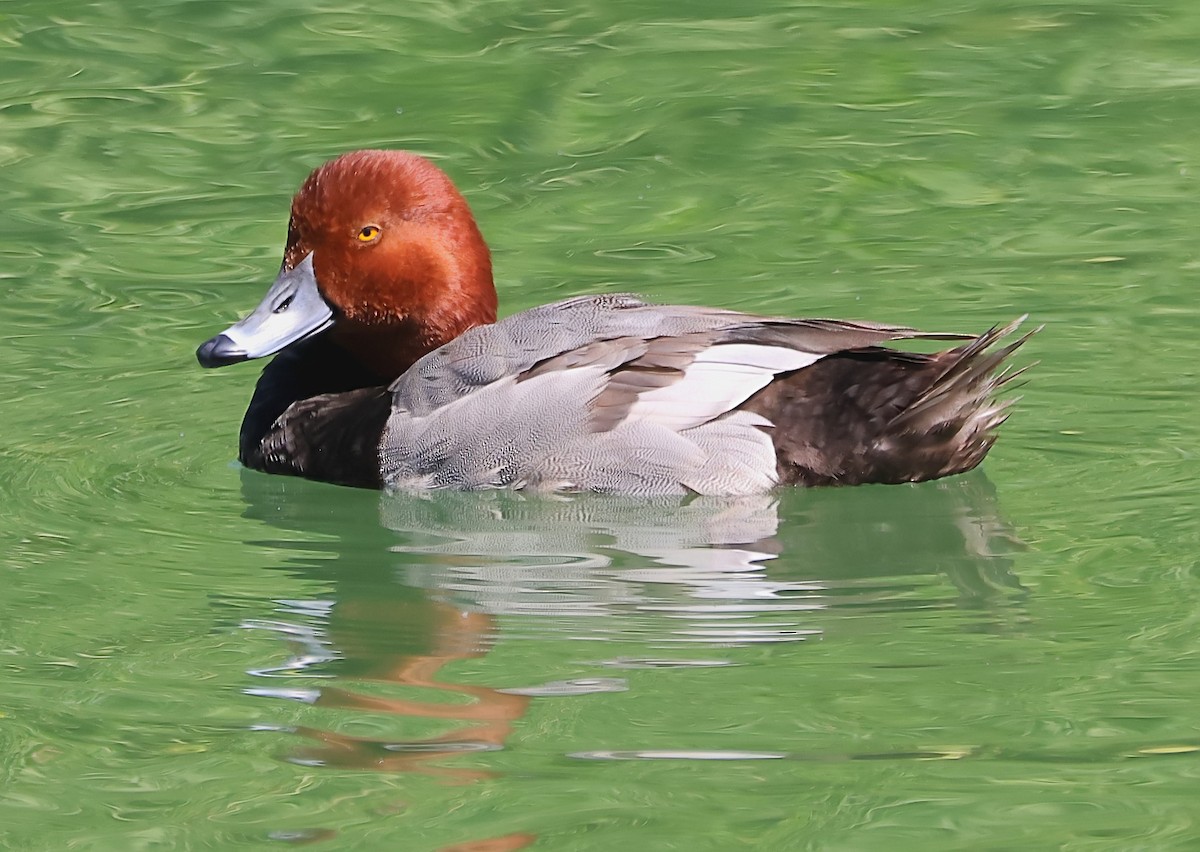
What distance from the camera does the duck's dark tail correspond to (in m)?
5.92

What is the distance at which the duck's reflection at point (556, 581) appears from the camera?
4.70m

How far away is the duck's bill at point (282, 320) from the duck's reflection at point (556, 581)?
1.35ft

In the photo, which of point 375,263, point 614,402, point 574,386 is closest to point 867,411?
point 614,402

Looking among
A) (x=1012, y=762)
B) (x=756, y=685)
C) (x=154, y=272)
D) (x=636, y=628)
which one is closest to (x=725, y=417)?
(x=636, y=628)

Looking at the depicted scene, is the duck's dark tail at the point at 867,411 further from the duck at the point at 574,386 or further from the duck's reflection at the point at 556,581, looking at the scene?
the duck's reflection at the point at 556,581

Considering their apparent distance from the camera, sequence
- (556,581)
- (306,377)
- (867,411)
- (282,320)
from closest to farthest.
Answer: (556,581) → (867,411) → (282,320) → (306,377)

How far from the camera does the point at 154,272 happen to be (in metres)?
8.36

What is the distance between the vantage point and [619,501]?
6.01 m

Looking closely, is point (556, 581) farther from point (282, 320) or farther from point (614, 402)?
point (282, 320)

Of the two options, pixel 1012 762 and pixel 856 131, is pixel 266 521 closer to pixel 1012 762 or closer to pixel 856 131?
pixel 1012 762

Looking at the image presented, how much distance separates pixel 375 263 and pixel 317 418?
493 mm

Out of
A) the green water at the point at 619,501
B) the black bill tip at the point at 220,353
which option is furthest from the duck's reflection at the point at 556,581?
the black bill tip at the point at 220,353

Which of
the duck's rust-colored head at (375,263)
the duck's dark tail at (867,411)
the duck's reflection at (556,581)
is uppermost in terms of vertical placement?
the duck's rust-colored head at (375,263)

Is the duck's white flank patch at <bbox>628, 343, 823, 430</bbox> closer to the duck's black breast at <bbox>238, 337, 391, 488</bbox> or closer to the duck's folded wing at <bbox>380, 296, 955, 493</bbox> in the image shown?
the duck's folded wing at <bbox>380, 296, 955, 493</bbox>
